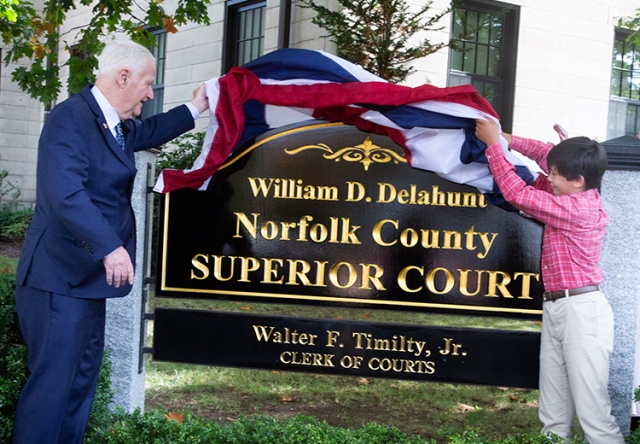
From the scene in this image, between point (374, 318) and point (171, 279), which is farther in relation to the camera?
point (374, 318)

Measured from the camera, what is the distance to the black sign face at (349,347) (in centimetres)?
387

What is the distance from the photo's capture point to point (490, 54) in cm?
1041

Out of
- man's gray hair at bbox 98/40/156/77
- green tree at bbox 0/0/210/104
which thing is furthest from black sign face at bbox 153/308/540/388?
green tree at bbox 0/0/210/104

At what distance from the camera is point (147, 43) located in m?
7.20

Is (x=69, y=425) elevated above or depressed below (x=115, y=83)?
below

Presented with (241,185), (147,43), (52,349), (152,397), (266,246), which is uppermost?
(147,43)

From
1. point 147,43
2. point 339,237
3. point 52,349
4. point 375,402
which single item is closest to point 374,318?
point 375,402

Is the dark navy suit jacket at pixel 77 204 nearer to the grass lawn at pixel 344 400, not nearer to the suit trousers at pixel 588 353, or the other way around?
the grass lawn at pixel 344 400

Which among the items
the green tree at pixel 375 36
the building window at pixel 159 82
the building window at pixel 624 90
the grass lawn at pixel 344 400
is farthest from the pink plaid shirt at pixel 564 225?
the building window at pixel 159 82

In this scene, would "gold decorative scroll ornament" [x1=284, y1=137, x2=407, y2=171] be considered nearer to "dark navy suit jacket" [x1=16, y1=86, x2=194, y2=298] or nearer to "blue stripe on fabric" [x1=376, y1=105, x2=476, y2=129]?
"blue stripe on fabric" [x1=376, y1=105, x2=476, y2=129]

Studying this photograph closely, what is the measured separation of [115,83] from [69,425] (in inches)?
62.0

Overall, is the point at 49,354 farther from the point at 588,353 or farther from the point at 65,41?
the point at 65,41

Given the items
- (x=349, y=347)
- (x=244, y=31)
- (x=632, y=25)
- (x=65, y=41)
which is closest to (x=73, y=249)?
(x=349, y=347)

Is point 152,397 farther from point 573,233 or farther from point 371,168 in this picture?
point 573,233
